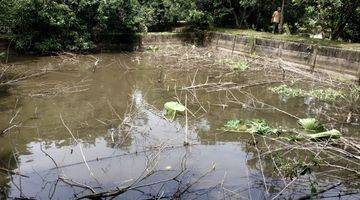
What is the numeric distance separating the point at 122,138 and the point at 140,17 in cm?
1310

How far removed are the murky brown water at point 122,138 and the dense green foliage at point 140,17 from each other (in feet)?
15.3

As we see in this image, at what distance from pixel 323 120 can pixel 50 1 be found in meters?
12.8

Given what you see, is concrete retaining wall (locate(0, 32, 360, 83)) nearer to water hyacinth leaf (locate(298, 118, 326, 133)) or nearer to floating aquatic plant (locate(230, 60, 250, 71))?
floating aquatic plant (locate(230, 60, 250, 71))

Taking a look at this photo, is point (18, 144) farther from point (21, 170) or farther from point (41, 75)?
point (41, 75)

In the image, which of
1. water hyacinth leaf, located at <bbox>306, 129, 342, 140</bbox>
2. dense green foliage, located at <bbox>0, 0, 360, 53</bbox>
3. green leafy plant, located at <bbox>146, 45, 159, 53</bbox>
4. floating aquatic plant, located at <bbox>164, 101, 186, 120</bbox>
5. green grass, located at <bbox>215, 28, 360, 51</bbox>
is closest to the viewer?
water hyacinth leaf, located at <bbox>306, 129, 342, 140</bbox>

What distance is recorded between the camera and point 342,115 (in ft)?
31.6

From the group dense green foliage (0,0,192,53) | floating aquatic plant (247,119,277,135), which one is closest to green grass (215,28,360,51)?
dense green foliage (0,0,192,53)

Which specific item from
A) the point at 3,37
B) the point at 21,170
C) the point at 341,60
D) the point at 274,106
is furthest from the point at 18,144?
the point at 3,37

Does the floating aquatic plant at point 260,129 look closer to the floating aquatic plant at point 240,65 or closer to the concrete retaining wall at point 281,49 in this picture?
the concrete retaining wall at point 281,49

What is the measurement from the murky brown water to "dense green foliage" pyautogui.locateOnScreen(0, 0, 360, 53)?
4.67 meters

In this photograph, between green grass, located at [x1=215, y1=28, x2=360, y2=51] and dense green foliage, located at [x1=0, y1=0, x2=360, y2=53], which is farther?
dense green foliage, located at [x1=0, y1=0, x2=360, y2=53]

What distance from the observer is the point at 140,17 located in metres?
20.4

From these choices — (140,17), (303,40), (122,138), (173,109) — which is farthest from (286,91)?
(140,17)

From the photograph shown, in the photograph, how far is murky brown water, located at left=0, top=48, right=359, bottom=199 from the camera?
632cm
